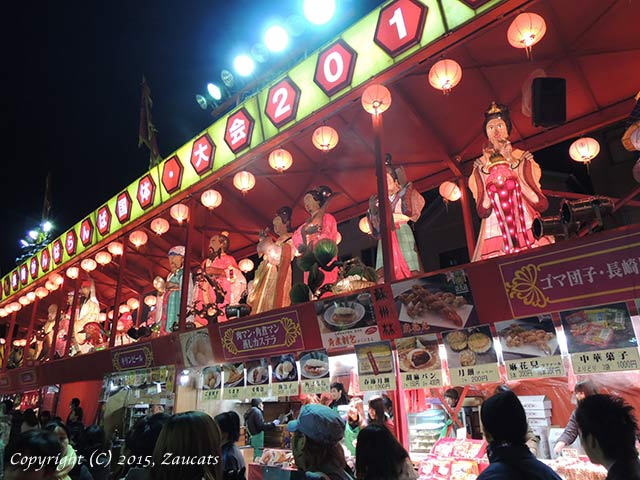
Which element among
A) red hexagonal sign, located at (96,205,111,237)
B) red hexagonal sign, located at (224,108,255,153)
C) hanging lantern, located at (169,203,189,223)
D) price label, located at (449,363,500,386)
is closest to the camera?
price label, located at (449,363,500,386)

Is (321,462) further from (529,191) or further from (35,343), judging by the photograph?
(35,343)

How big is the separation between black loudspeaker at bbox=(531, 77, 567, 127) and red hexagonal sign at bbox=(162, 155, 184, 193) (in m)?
7.34

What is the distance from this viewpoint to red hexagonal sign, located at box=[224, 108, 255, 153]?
8398 millimetres

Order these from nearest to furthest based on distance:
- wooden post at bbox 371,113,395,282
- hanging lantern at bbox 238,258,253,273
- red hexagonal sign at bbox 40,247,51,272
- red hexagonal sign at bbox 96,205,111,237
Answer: wooden post at bbox 371,113,395,282
red hexagonal sign at bbox 96,205,111,237
hanging lantern at bbox 238,258,253,273
red hexagonal sign at bbox 40,247,51,272

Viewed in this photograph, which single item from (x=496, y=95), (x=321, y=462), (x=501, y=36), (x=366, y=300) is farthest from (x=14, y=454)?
(x=496, y=95)

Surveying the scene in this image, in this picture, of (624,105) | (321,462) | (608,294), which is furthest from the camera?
(624,105)

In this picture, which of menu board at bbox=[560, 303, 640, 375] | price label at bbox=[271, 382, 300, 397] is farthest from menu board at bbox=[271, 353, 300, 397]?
menu board at bbox=[560, 303, 640, 375]

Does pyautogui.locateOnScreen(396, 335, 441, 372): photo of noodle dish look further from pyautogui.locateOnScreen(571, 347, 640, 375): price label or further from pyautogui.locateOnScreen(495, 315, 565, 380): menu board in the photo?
pyautogui.locateOnScreen(571, 347, 640, 375): price label

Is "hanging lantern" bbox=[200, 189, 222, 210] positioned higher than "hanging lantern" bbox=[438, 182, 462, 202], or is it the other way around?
"hanging lantern" bbox=[200, 189, 222, 210]

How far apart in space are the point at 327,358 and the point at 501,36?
5.24 metres

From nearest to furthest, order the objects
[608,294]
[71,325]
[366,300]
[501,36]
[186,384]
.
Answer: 1. [608,294]
2. [366,300]
3. [501,36]
4. [186,384]
5. [71,325]

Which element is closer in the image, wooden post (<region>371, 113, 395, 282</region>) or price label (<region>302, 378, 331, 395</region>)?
wooden post (<region>371, 113, 395, 282</region>)

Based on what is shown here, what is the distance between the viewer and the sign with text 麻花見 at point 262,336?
6.73 metres

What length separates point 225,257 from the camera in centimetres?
1080
